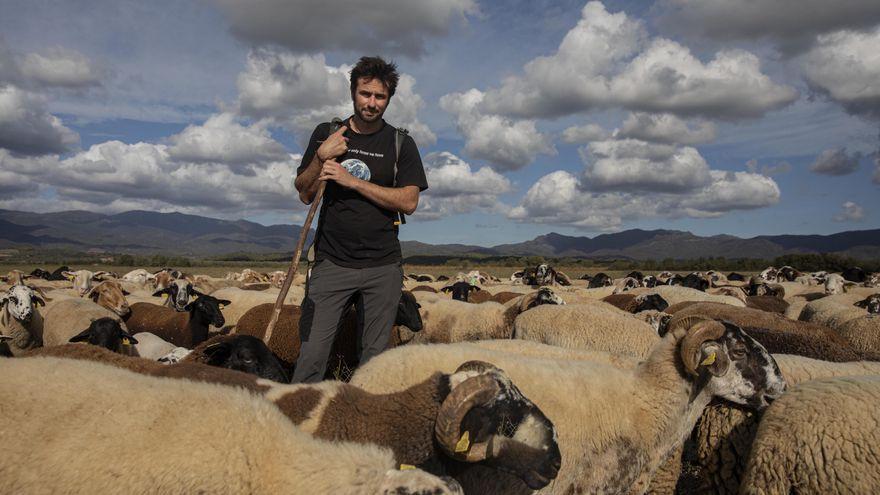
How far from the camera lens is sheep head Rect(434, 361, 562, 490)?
9.37 ft

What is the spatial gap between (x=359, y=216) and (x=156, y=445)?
87.9 inches

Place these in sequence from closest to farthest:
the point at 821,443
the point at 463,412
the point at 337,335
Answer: the point at 463,412 < the point at 821,443 < the point at 337,335

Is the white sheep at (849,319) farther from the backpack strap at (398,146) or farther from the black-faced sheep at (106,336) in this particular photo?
the black-faced sheep at (106,336)

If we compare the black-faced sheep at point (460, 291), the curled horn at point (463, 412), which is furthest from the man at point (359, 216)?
the black-faced sheep at point (460, 291)

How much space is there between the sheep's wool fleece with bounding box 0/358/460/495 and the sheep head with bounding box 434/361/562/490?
485 mm

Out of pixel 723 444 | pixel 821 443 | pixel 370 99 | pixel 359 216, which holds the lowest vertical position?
pixel 723 444

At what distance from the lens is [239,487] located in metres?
2.23

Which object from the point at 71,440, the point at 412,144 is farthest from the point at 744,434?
the point at 71,440

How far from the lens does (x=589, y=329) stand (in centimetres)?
730

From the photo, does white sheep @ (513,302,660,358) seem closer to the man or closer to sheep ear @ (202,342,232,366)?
the man

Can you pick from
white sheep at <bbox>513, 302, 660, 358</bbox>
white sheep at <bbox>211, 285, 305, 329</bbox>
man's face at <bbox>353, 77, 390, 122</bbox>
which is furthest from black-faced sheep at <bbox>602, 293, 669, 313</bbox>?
man's face at <bbox>353, 77, 390, 122</bbox>

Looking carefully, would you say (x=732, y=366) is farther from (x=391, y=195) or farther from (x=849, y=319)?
(x=849, y=319)

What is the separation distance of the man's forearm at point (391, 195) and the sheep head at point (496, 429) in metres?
1.51

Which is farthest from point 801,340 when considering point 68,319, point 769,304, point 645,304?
point 68,319
